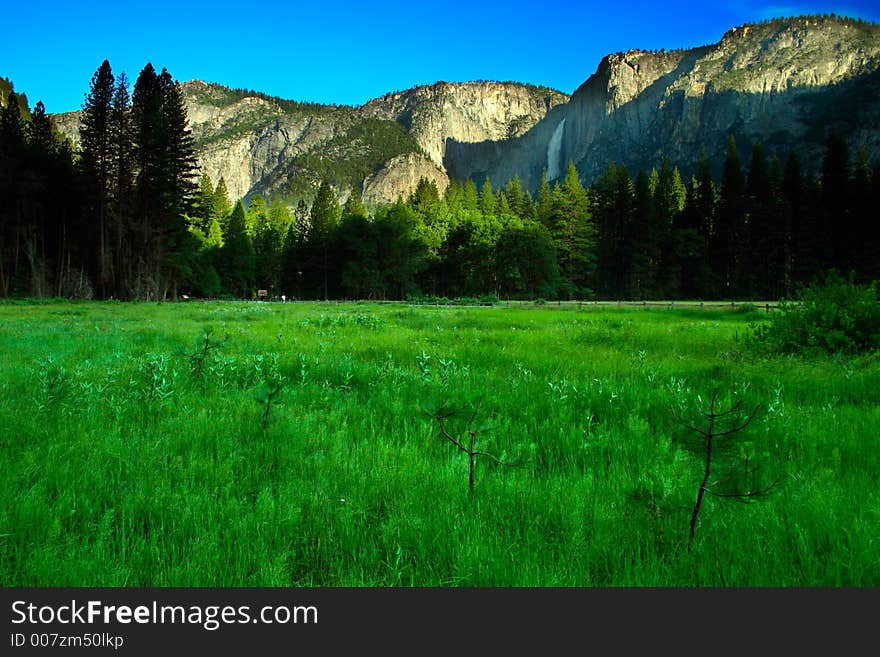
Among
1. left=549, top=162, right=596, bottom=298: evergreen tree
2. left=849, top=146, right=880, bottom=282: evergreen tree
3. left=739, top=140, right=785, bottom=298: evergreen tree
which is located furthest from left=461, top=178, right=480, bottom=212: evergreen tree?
left=849, top=146, right=880, bottom=282: evergreen tree

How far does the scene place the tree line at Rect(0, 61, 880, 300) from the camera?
1779 inches

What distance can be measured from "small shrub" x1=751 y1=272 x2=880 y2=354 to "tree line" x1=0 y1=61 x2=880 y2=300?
38.7 metres

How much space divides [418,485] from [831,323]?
10420 millimetres

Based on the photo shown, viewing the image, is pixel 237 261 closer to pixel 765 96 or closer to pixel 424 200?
pixel 424 200

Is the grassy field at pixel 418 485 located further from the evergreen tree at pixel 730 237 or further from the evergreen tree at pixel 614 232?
the evergreen tree at pixel 614 232

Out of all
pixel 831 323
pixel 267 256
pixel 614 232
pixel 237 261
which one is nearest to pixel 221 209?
pixel 267 256

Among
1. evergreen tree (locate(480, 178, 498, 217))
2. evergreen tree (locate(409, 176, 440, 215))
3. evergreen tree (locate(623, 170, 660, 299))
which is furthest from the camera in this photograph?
evergreen tree (locate(409, 176, 440, 215))

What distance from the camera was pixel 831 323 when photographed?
9828mm

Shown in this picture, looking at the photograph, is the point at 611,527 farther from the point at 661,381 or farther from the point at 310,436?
the point at 661,381

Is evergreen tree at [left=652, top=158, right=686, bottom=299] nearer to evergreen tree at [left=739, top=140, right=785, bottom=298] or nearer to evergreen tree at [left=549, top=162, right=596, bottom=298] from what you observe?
evergreen tree at [left=739, top=140, right=785, bottom=298]

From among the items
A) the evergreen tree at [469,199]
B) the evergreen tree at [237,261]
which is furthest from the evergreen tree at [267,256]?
the evergreen tree at [469,199]

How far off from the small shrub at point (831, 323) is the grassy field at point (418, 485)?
12.3 ft

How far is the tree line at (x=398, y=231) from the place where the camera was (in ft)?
148

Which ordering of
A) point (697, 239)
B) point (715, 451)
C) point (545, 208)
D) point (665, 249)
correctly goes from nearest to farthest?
point (715, 451)
point (697, 239)
point (665, 249)
point (545, 208)
